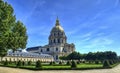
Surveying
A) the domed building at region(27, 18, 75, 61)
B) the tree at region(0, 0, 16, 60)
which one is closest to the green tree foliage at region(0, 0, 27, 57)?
the tree at region(0, 0, 16, 60)

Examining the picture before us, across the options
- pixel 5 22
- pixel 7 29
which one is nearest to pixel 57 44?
pixel 7 29

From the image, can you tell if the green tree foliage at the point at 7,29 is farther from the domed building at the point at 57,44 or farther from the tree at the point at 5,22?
the domed building at the point at 57,44

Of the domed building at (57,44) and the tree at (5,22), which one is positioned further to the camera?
the domed building at (57,44)

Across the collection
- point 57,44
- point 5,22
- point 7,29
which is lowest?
point 7,29

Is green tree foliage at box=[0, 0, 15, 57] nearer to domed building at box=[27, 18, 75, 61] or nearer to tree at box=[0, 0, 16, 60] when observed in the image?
tree at box=[0, 0, 16, 60]

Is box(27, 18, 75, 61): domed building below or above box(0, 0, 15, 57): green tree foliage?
above

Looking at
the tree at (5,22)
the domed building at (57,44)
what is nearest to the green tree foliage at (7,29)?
the tree at (5,22)

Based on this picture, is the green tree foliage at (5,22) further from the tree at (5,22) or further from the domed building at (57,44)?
the domed building at (57,44)

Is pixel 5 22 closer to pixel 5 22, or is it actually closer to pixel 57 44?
pixel 5 22

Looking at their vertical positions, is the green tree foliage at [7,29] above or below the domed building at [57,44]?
below

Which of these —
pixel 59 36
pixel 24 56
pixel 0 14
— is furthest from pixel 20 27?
pixel 59 36

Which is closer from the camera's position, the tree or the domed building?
the tree

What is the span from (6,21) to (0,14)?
1.49 meters

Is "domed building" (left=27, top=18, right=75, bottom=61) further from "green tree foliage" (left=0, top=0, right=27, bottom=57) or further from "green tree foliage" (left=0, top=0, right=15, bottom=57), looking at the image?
"green tree foliage" (left=0, top=0, right=15, bottom=57)
